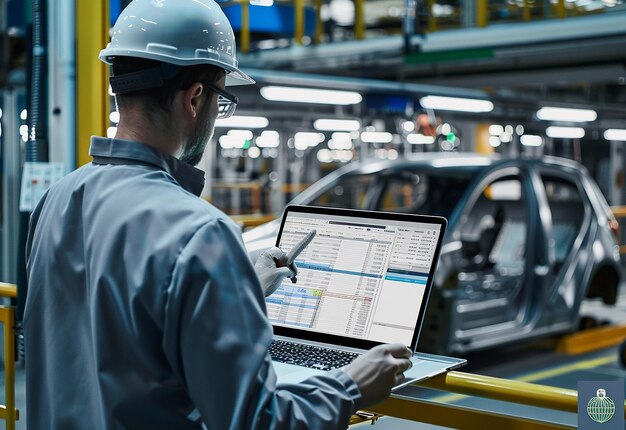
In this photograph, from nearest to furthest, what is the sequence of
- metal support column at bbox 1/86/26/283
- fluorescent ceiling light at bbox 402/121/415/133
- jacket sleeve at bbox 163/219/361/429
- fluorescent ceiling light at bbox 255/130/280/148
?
jacket sleeve at bbox 163/219/361/429 < metal support column at bbox 1/86/26/283 < fluorescent ceiling light at bbox 402/121/415/133 < fluorescent ceiling light at bbox 255/130/280/148

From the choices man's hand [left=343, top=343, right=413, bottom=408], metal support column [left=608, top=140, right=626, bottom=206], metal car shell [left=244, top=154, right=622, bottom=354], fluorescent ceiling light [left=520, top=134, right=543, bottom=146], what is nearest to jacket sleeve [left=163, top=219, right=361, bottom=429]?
man's hand [left=343, top=343, right=413, bottom=408]

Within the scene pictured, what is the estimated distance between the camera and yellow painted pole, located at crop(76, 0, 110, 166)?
154 inches

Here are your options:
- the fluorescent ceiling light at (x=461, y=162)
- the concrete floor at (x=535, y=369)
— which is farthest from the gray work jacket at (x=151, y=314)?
the fluorescent ceiling light at (x=461, y=162)

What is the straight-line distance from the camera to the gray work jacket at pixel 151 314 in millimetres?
1617

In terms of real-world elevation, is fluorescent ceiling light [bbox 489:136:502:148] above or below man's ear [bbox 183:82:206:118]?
below

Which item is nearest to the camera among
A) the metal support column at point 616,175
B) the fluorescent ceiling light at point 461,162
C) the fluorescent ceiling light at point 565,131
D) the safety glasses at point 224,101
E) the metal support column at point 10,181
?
the safety glasses at point 224,101

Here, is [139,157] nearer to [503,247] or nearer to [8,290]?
[8,290]

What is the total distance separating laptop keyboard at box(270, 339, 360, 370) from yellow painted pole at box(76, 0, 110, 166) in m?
1.95

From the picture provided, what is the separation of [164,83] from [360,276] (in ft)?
2.84

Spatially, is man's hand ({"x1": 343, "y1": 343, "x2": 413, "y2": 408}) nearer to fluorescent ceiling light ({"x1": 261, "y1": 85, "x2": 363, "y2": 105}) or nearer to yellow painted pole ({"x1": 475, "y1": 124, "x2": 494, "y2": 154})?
fluorescent ceiling light ({"x1": 261, "y1": 85, "x2": 363, "y2": 105})

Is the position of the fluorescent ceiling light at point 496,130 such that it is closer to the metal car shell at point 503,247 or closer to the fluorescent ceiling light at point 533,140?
the fluorescent ceiling light at point 533,140

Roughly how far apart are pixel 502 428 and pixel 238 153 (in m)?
33.9

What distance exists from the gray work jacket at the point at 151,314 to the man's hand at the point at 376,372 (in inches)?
1.5

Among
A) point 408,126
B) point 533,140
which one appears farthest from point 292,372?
point 533,140
